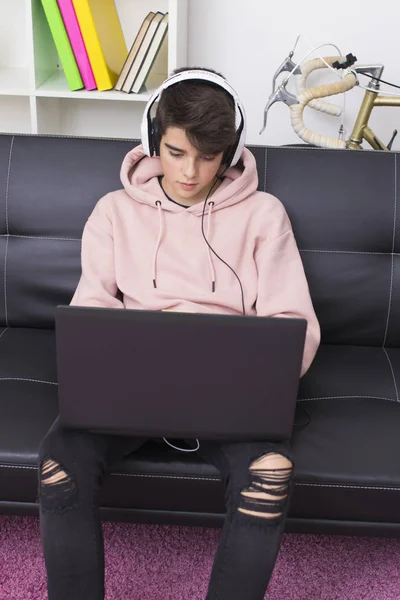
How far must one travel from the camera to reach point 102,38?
2.35 metres

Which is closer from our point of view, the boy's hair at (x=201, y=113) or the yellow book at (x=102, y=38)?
the boy's hair at (x=201, y=113)

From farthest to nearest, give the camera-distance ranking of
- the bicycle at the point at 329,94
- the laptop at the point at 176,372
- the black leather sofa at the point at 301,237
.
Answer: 1. the bicycle at the point at 329,94
2. the black leather sofa at the point at 301,237
3. the laptop at the point at 176,372

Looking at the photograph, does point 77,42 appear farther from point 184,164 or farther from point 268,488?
point 268,488

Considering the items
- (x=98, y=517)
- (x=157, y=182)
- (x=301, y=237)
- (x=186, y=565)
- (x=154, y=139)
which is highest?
(x=154, y=139)

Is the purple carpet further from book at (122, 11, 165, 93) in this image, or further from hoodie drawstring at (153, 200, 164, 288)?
book at (122, 11, 165, 93)

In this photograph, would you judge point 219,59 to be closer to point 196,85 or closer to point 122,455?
point 196,85

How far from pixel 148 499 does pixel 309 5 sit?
1.72m

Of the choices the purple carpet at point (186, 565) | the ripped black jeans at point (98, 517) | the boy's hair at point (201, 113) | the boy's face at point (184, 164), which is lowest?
the purple carpet at point (186, 565)

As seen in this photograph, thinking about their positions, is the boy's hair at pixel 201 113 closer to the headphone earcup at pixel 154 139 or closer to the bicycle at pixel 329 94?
the headphone earcup at pixel 154 139

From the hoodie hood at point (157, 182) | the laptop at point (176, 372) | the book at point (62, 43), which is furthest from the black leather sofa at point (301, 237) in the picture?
the book at point (62, 43)

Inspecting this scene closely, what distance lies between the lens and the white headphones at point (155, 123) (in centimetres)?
147

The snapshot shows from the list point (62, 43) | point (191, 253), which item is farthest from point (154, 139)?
point (62, 43)

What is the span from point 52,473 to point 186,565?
460 millimetres

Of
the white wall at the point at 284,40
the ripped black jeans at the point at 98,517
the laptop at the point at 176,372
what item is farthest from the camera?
the white wall at the point at 284,40
